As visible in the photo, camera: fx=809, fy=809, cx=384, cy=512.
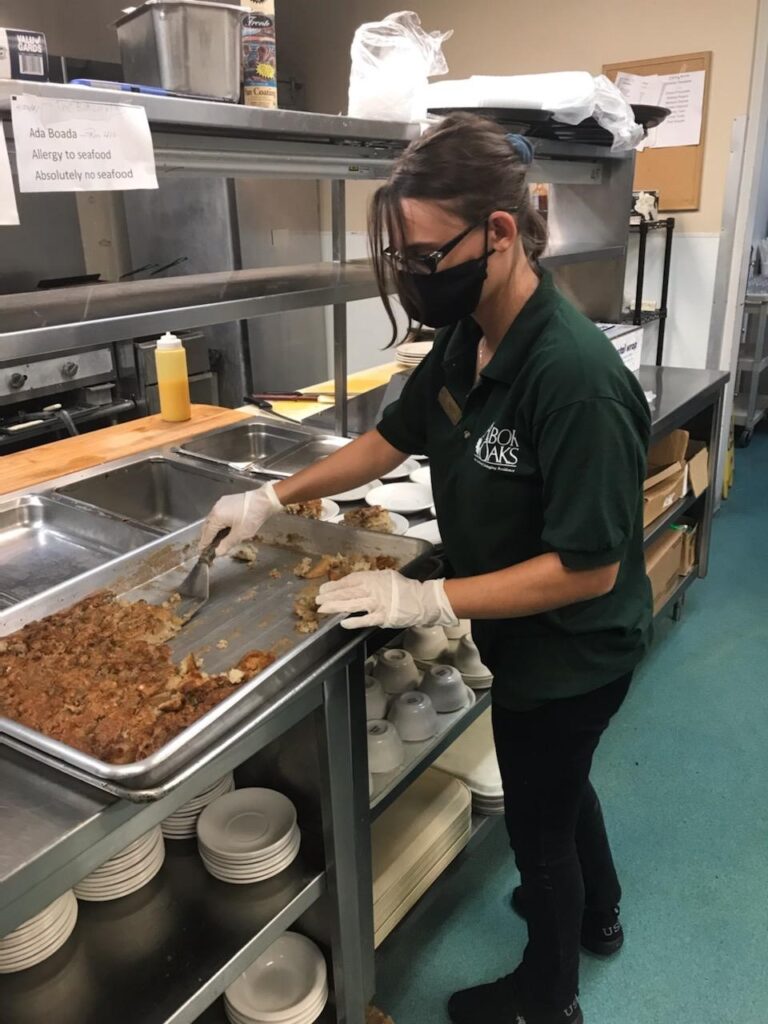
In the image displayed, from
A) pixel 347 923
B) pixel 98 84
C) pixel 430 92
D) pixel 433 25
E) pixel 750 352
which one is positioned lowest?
pixel 347 923

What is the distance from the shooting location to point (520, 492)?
3.84ft

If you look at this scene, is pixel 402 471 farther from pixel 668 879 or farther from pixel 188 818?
pixel 668 879

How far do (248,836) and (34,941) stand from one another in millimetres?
342

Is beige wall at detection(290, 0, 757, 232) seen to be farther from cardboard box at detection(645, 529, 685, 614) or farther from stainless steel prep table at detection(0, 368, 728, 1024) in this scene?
stainless steel prep table at detection(0, 368, 728, 1024)

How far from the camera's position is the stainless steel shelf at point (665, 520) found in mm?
2514

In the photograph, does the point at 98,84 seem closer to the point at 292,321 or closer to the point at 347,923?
the point at 347,923

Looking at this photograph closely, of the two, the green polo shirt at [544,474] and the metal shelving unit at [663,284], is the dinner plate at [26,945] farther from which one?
the metal shelving unit at [663,284]

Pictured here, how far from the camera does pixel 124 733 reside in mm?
957

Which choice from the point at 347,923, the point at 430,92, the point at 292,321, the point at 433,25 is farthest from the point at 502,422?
the point at 292,321

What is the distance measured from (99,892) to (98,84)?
121cm

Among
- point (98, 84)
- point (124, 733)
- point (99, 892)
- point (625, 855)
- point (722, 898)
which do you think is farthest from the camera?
point (625, 855)

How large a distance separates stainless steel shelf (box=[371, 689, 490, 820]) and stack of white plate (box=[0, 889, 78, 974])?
0.54 meters

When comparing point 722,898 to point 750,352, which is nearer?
point 722,898

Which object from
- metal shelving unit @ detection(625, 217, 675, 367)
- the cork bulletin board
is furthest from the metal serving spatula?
the cork bulletin board
